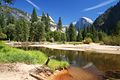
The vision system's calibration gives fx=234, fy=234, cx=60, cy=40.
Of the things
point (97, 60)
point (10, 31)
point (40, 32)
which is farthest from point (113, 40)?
point (97, 60)

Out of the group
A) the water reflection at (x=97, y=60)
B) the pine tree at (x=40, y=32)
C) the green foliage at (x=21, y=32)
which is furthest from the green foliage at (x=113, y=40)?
the water reflection at (x=97, y=60)

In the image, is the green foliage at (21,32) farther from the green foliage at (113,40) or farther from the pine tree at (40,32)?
the green foliage at (113,40)

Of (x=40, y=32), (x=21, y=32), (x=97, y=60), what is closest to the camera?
(x=97, y=60)

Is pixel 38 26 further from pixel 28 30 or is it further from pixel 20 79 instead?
pixel 20 79

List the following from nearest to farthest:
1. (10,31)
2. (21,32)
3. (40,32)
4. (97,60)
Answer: (97,60) → (10,31) → (21,32) → (40,32)

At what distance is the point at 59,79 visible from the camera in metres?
16.6

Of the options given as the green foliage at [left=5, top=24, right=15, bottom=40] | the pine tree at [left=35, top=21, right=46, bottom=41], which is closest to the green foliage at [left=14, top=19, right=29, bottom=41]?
the green foliage at [left=5, top=24, right=15, bottom=40]

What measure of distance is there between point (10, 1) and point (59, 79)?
46.6 ft

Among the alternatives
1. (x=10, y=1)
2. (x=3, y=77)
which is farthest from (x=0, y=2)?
(x=3, y=77)

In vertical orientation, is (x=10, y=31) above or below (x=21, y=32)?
above

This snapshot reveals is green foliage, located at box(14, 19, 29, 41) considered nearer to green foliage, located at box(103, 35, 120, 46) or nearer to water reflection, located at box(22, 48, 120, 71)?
green foliage, located at box(103, 35, 120, 46)

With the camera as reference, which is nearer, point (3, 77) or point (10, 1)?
point (3, 77)

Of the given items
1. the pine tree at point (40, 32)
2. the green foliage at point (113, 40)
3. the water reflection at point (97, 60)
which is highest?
the pine tree at point (40, 32)

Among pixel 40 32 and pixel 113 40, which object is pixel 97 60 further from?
pixel 40 32
